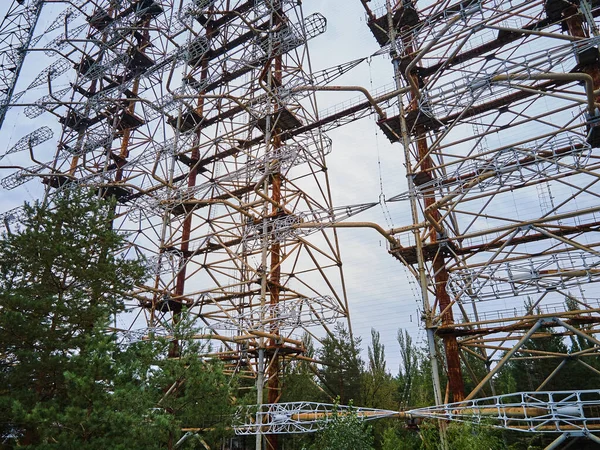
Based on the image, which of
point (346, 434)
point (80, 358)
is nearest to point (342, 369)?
point (346, 434)

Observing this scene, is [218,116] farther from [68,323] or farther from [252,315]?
[68,323]

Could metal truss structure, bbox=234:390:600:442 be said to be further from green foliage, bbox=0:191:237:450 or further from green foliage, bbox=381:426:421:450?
green foliage, bbox=381:426:421:450

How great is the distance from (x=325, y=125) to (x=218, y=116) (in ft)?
25.4

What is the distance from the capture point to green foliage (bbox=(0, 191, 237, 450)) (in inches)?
426

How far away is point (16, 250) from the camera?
14.6 m

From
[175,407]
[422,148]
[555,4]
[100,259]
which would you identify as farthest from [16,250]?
[555,4]

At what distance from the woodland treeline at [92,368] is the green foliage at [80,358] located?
3cm

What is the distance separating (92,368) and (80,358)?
72 centimetres

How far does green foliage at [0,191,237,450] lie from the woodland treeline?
1.2 inches

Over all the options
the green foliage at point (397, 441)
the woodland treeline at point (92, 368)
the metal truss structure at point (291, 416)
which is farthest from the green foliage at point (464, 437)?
the green foliage at point (397, 441)

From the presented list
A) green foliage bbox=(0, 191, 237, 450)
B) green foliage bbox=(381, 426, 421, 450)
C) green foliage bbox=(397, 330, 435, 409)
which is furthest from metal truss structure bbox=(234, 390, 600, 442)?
green foliage bbox=(397, 330, 435, 409)

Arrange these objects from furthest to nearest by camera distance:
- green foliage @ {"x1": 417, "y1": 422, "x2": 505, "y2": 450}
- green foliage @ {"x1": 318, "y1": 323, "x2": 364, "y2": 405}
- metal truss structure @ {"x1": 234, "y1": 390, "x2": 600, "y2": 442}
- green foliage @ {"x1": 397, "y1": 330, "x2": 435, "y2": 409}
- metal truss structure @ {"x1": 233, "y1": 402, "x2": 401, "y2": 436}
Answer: green foliage @ {"x1": 397, "y1": 330, "x2": 435, "y2": 409}, green foliage @ {"x1": 318, "y1": 323, "x2": 364, "y2": 405}, metal truss structure @ {"x1": 233, "y1": 402, "x2": 401, "y2": 436}, green foliage @ {"x1": 417, "y1": 422, "x2": 505, "y2": 450}, metal truss structure @ {"x1": 234, "y1": 390, "x2": 600, "y2": 442}

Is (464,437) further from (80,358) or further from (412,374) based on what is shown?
(412,374)

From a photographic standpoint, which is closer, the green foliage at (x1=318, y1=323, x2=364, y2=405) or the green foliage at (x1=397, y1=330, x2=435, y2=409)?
the green foliage at (x1=318, y1=323, x2=364, y2=405)
